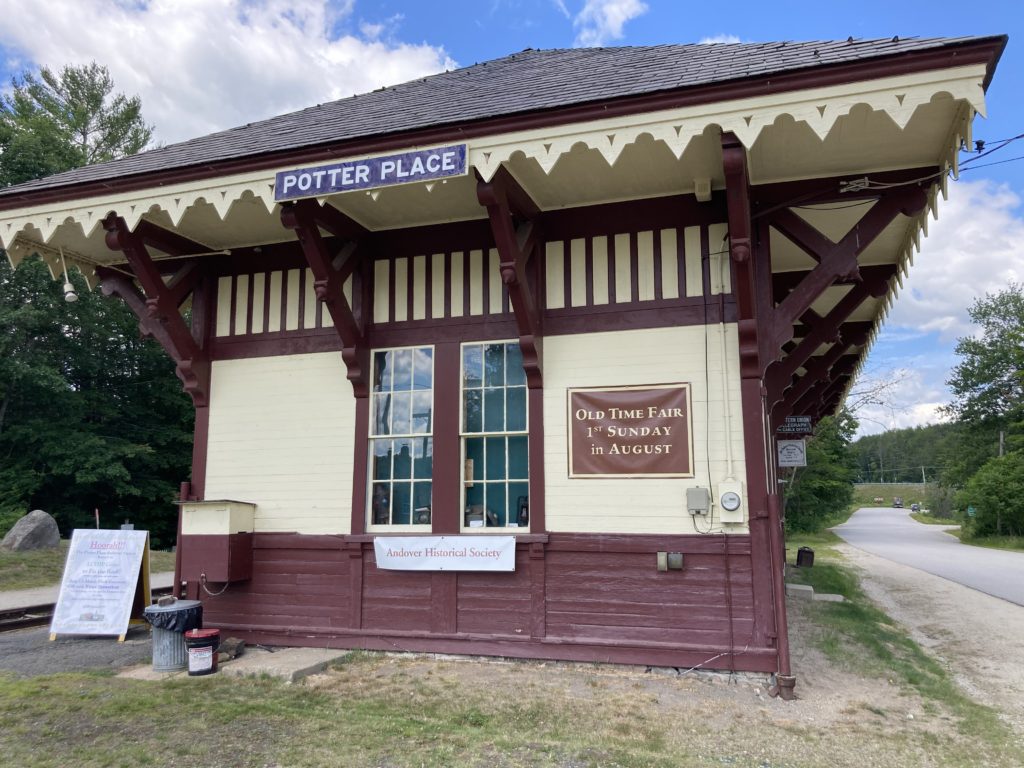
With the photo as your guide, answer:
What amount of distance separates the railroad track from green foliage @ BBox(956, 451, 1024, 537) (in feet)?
126

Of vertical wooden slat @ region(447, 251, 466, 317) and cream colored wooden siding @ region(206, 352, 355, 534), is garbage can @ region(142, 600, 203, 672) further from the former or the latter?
vertical wooden slat @ region(447, 251, 466, 317)

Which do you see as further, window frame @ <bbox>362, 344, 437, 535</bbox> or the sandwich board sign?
the sandwich board sign

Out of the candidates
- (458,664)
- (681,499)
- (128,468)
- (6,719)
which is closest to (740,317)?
(681,499)

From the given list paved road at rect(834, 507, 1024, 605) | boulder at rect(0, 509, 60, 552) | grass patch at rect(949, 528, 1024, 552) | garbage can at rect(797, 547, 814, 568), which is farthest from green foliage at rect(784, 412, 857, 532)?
boulder at rect(0, 509, 60, 552)

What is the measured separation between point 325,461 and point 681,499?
3748 millimetres

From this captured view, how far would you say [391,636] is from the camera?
720 centimetres

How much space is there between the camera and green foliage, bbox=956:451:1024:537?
112 ft

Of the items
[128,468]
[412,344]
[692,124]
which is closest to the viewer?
[692,124]

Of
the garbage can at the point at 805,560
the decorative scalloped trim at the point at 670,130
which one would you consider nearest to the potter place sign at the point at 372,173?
the decorative scalloped trim at the point at 670,130

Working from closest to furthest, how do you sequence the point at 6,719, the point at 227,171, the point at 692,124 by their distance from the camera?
the point at 6,719 → the point at 692,124 → the point at 227,171

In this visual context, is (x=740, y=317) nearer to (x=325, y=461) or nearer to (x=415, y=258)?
(x=415, y=258)

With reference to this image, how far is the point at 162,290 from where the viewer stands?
25.2 ft

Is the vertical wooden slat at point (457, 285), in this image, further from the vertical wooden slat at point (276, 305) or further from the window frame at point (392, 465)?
the vertical wooden slat at point (276, 305)

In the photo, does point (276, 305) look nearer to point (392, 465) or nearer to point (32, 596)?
point (392, 465)
